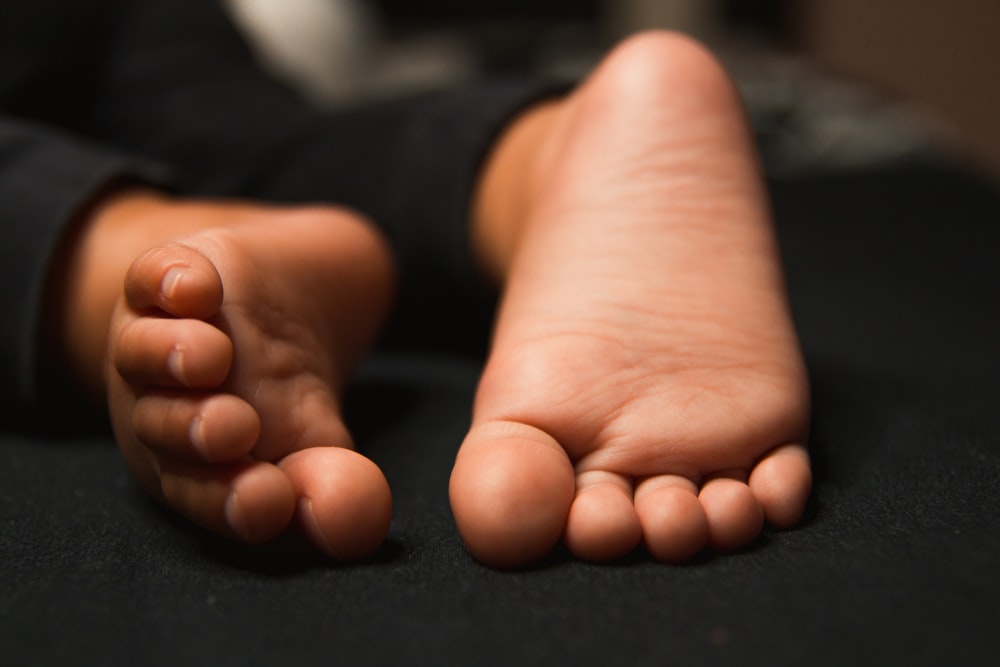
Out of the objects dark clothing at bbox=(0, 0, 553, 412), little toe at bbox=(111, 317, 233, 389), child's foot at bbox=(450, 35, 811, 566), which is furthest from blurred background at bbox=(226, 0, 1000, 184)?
little toe at bbox=(111, 317, 233, 389)

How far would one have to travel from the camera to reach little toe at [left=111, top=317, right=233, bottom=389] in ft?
1.34

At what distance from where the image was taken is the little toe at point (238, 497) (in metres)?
0.41

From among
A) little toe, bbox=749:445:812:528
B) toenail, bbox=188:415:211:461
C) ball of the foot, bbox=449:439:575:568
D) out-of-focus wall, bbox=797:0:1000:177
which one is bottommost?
out-of-focus wall, bbox=797:0:1000:177

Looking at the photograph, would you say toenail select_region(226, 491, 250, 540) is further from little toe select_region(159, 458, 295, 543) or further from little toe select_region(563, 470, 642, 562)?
little toe select_region(563, 470, 642, 562)

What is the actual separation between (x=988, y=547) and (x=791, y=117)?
4.93 ft

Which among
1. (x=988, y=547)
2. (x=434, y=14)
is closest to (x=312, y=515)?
(x=988, y=547)

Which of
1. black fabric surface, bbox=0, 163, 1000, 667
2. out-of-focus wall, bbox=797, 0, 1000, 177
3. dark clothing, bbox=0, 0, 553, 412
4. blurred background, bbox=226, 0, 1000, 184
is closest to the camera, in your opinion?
black fabric surface, bbox=0, 163, 1000, 667

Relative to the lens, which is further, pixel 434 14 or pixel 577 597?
pixel 434 14

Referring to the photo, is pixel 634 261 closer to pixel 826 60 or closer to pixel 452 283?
pixel 452 283

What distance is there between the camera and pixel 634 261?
1.77 ft

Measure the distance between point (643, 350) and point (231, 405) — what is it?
0.71 feet

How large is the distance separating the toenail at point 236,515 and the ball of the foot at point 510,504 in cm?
9

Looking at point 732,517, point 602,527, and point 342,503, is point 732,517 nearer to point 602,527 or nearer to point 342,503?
point 602,527

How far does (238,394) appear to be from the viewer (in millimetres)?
439
